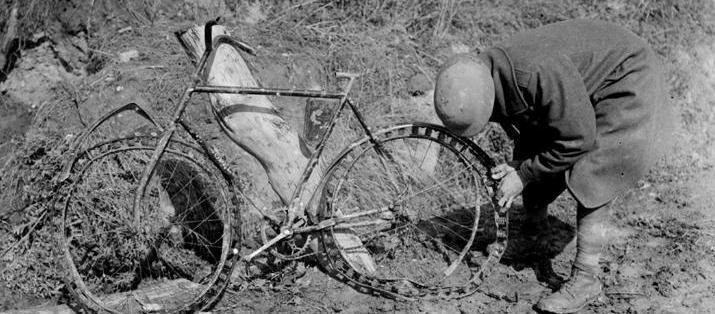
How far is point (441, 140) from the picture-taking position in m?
4.63

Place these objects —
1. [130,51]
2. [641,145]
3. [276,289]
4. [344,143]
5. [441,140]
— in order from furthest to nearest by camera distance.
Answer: [130,51] < [344,143] < [276,289] < [441,140] < [641,145]

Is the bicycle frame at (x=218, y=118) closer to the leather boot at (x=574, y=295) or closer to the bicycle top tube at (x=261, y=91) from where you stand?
the bicycle top tube at (x=261, y=91)

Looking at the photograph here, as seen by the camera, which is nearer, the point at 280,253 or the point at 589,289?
the point at 589,289

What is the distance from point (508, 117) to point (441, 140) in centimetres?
48

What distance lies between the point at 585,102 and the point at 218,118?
2.24 m

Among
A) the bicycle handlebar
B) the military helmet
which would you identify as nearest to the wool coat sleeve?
the military helmet

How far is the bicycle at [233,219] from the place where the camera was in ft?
14.9

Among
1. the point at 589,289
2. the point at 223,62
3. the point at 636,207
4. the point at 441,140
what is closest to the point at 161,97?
the point at 223,62

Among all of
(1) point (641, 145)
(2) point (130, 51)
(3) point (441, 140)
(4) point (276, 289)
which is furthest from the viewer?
(2) point (130, 51)

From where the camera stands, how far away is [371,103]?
6262 mm

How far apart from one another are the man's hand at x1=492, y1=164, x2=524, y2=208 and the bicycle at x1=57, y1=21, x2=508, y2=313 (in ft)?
0.30

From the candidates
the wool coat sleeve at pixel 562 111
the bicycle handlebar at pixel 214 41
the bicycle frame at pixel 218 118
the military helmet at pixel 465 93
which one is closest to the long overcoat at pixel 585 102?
the wool coat sleeve at pixel 562 111

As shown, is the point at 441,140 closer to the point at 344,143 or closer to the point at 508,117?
the point at 508,117

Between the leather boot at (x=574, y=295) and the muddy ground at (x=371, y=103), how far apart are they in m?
0.13
